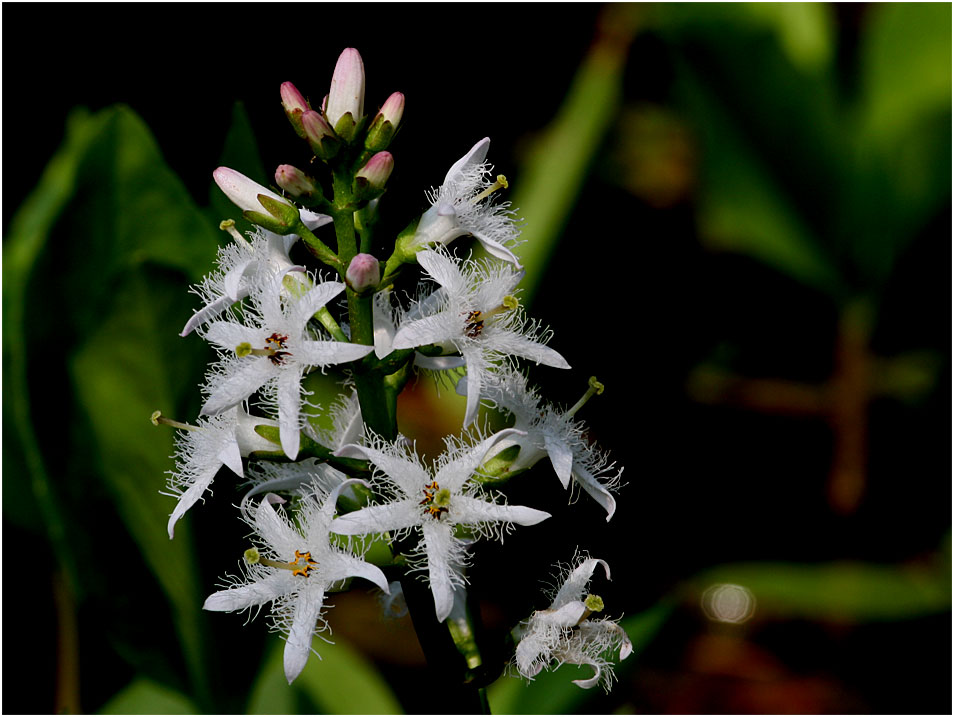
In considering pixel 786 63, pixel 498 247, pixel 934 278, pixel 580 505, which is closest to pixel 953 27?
pixel 786 63

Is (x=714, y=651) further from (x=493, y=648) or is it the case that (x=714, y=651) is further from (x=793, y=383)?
(x=493, y=648)

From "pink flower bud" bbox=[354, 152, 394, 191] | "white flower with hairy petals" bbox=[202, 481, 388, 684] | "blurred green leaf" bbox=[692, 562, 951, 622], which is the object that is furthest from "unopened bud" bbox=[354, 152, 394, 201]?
"blurred green leaf" bbox=[692, 562, 951, 622]

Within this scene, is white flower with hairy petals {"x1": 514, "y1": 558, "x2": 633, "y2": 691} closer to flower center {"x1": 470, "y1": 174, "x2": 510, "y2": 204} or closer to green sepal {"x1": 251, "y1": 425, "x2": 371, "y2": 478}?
green sepal {"x1": 251, "y1": 425, "x2": 371, "y2": 478}

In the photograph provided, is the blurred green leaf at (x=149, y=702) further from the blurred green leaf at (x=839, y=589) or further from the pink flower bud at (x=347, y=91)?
the blurred green leaf at (x=839, y=589)

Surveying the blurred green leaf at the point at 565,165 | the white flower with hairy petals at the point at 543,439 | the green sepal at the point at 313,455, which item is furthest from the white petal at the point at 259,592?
the blurred green leaf at the point at 565,165

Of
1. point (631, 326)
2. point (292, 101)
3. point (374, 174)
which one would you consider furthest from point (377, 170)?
point (631, 326)
